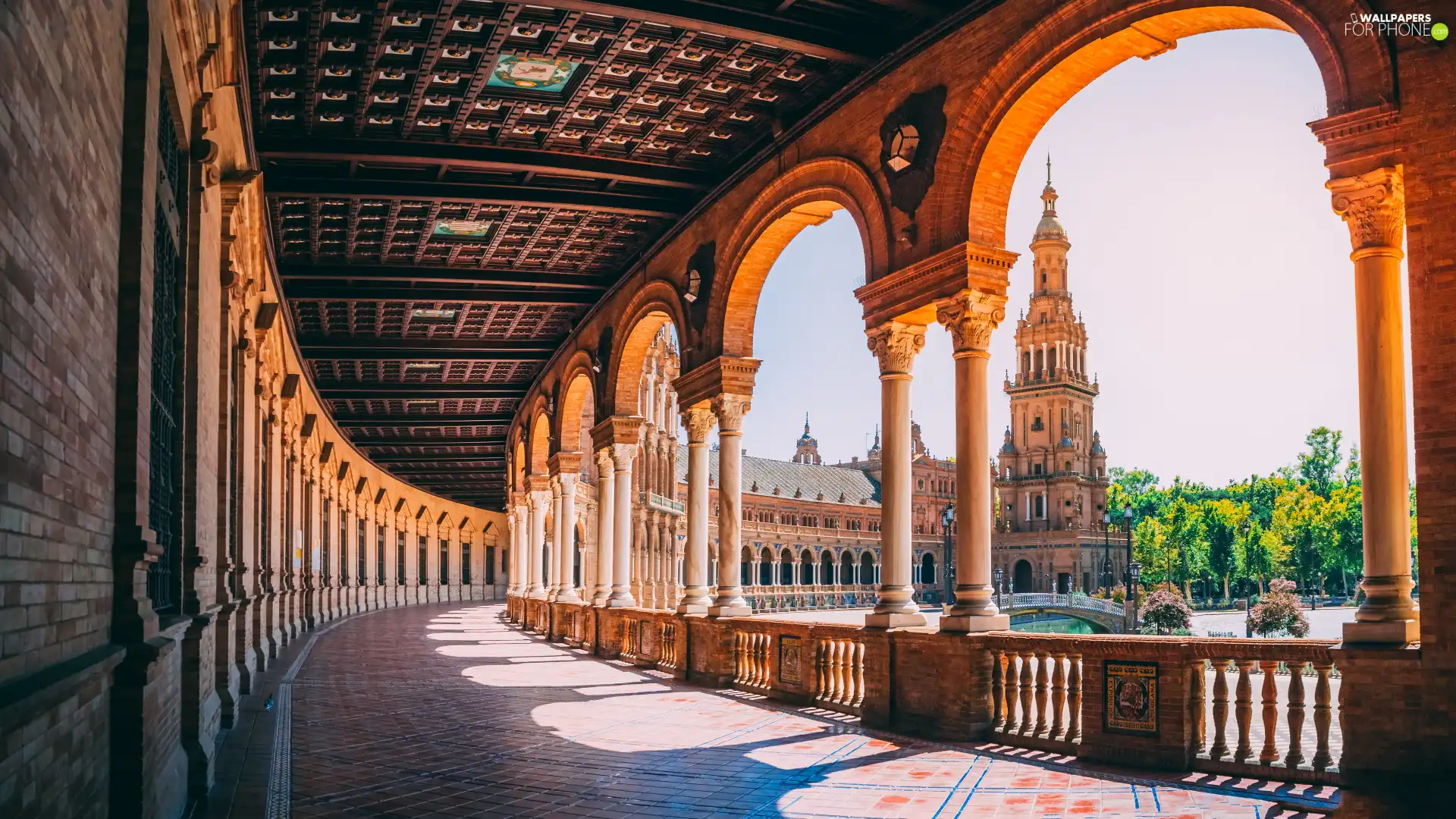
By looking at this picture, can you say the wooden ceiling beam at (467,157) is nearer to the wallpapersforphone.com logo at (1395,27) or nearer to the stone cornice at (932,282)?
the stone cornice at (932,282)

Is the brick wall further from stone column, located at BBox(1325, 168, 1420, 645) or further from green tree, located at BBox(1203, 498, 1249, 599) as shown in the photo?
green tree, located at BBox(1203, 498, 1249, 599)

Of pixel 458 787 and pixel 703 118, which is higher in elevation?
pixel 703 118

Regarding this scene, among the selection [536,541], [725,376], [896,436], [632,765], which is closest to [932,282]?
[896,436]

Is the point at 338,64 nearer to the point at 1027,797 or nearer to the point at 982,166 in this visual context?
the point at 982,166

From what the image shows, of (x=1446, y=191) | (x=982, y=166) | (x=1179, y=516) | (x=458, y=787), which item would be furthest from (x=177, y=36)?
(x=1179, y=516)

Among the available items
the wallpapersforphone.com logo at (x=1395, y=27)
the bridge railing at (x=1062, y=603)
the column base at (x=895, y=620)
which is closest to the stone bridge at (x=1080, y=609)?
the bridge railing at (x=1062, y=603)

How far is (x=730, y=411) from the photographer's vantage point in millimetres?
17031

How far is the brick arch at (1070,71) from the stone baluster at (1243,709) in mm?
3959

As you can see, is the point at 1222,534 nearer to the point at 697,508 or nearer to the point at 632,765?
the point at 697,508

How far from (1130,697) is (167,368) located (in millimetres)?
7474

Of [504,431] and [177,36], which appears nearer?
[177,36]

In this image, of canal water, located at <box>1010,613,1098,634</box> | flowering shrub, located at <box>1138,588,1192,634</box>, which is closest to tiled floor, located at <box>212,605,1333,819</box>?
flowering shrub, located at <box>1138,588,1192,634</box>

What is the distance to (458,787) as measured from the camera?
848 centimetres

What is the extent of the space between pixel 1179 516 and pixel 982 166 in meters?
99.8
